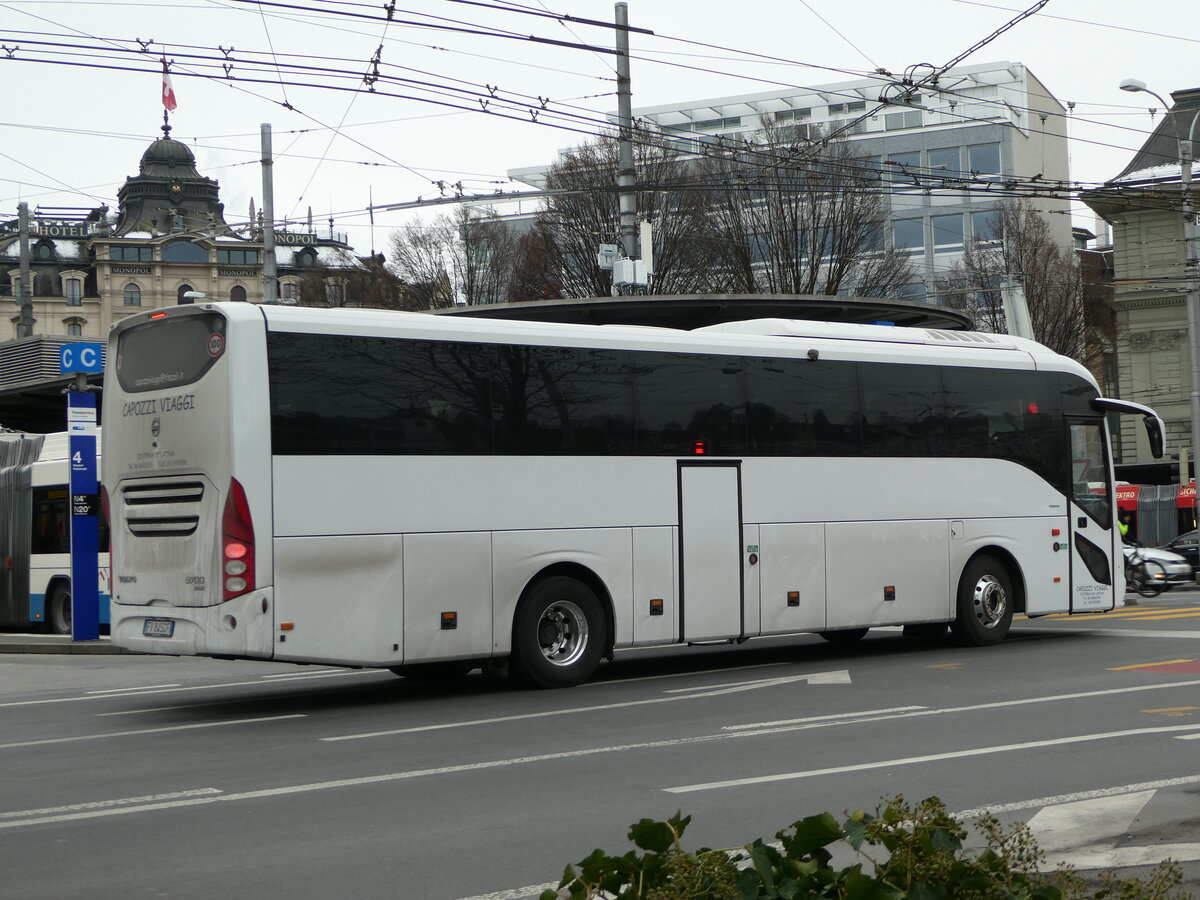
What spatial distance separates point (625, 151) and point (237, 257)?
97.4 metres

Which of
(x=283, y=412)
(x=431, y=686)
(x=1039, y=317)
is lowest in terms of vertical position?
(x=431, y=686)

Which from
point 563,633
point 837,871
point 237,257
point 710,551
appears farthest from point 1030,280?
point 237,257

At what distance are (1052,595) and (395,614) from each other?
829cm

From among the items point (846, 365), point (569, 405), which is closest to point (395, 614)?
point (569, 405)

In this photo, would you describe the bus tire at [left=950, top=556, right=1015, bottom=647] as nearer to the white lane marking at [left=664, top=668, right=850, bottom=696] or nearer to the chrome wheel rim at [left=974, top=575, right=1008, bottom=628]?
the chrome wheel rim at [left=974, top=575, right=1008, bottom=628]

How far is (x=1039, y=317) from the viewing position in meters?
46.5

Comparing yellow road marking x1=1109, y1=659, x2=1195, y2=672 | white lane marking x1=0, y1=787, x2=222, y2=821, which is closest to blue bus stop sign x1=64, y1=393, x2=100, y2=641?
white lane marking x1=0, y1=787, x2=222, y2=821

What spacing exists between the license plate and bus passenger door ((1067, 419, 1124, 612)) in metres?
10.2

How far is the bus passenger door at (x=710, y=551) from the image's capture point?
46.7 feet

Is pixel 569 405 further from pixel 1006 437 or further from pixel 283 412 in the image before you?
pixel 1006 437

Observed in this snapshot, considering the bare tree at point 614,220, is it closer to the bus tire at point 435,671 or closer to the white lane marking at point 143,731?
the bus tire at point 435,671

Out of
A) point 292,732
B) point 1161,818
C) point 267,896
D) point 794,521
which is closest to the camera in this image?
point 267,896

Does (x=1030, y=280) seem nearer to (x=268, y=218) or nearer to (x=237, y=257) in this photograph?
(x=268, y=218)

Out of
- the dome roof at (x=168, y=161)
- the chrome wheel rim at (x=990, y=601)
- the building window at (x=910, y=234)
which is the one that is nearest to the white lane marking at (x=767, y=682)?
the chrome wheel rim at (x=990, y=601)
